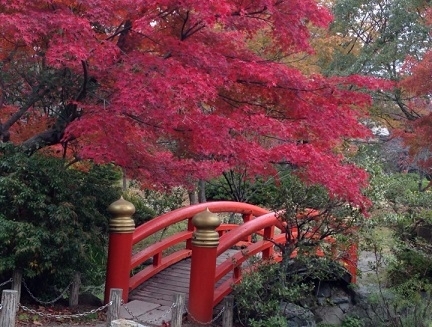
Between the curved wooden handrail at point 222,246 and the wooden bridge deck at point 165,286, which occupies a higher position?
the curved wooden handrail at point 222,246

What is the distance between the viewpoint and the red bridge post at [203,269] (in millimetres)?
7652

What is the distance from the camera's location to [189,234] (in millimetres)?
9461

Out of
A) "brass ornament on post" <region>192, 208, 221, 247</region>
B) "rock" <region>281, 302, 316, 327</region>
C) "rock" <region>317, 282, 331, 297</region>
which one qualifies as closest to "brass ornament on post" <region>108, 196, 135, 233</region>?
"brass ornament on post" <region>192, 208, 221, 247</region>

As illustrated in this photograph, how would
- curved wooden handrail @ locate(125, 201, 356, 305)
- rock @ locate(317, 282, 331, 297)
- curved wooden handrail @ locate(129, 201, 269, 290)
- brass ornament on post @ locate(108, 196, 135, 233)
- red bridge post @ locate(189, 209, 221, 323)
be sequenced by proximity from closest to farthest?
red bridge post @ locate(189, 209, 221, 323), brass ornament on post @ locate(108, 196, 135, 233), curved wooden handrail @ locate(125, 201, 356, 305), curved wooden handrail @ locate(129, 201, 269, 290), rock @ locate(317, 282, 331, 297)

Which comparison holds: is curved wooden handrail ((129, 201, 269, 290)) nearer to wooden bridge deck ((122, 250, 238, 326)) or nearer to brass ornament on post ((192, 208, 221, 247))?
wooden bridge deck ((122, 250, 238, 326))

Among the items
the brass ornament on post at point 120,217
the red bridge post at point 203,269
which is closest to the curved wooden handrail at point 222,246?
the brass ornament on post at point 120,217

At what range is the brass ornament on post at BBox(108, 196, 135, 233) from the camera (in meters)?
7.92

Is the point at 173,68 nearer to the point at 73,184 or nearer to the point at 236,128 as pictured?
the point at 236,128

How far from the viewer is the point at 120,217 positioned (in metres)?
7.97

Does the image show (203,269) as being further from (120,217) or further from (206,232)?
(120,217)

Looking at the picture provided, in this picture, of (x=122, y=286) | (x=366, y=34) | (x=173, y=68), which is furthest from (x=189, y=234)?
(x=366, y=34)

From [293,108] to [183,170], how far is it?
1662mm

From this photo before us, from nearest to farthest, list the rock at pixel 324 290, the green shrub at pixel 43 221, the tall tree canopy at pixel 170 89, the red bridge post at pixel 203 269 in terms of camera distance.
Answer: the tall tree canopy at pixel 170 89, the green shrub at pixel 43 221, the red bridge post at pixel 203 269, the rock at pixel 324 290

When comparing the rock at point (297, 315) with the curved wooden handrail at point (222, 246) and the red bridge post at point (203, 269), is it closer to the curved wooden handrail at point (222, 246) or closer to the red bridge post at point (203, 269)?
the curved wooden handrail at point (222, 246)
